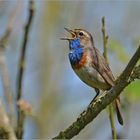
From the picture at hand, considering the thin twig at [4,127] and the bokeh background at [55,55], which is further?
the bokeh background at [55,55]

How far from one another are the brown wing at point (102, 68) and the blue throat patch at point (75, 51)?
0.22 meters

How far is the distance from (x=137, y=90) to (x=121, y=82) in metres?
1.94

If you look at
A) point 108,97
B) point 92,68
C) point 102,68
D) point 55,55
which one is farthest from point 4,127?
point 55,55

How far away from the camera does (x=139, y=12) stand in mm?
9961

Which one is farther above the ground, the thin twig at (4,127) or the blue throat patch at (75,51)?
the blue throat patch at (75,51)

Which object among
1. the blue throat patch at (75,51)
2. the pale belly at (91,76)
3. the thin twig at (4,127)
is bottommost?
the thin twig at (4,127)

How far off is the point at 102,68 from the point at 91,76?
0.62ft

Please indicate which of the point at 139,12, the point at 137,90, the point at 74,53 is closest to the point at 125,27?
the point at 139,12

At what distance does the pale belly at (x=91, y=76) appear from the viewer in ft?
18.3

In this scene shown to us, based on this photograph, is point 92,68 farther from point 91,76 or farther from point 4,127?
point 4,127

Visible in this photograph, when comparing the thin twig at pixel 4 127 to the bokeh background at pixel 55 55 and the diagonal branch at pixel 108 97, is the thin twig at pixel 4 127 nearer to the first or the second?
the diagonal branch at pixel 108 97

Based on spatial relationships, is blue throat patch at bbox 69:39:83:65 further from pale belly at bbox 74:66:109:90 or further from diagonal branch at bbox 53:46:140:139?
diagonal branch at bbox 53:46:140:139

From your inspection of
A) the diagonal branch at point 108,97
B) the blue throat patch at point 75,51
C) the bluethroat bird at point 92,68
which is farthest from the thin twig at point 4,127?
the blue throat patch at point 75,51

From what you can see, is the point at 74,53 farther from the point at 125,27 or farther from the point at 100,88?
the point at 125,27
